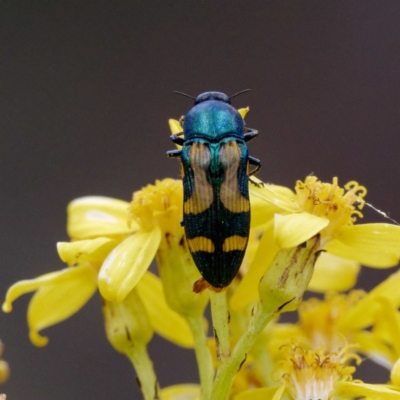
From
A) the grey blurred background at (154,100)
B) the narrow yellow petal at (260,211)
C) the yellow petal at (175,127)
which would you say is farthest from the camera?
the grey blurred background at (154,100)

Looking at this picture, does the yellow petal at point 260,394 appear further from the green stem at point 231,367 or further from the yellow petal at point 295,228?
the yellow petal at point 295,228

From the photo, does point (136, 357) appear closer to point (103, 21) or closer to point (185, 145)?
point (185, 145)

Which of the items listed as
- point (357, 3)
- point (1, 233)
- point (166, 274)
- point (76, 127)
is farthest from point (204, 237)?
point (357, 3)

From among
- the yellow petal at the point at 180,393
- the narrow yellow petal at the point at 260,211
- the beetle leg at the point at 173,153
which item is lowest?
the yellow petal at the point at 180,393

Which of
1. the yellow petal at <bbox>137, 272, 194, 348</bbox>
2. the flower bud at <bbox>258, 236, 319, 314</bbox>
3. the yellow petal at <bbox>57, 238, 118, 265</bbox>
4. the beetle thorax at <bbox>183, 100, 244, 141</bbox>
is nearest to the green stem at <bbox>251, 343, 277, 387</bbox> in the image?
the flower bud at <bbox>258, 236, 319, 314</bbox>

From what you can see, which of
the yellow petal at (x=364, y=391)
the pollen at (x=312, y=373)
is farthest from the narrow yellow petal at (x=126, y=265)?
the yellow petal at (x=364, y=391)

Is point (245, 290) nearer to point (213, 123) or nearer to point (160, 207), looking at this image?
point (160, 207)

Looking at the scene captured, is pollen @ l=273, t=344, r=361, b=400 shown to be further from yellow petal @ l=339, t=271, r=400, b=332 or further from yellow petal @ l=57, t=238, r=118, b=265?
yellow petal @ l=57, t=238, r=118, b=265
